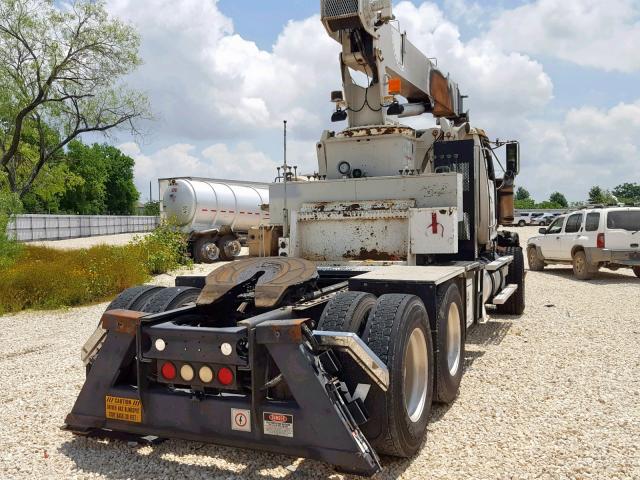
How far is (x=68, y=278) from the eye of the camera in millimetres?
11406

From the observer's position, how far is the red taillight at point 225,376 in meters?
3.41

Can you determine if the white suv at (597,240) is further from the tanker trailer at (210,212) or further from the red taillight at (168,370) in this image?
the red taillight at (168,370)

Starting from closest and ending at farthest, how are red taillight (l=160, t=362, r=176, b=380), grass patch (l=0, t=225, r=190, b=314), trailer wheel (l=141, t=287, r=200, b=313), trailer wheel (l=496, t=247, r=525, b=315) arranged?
red taillight (l=160, t=362, r=176, b=380), trailer wheel (l=141, t=287, r=200, b=313), trailer wheel (l=496, t=247, r=525, b=315), grass patch (l=0, t=225, r=190, b=314)

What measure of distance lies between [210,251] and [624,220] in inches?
540

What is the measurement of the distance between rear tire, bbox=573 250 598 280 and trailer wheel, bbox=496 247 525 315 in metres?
6.16

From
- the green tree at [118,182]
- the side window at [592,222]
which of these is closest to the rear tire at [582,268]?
the side window at [592,222]

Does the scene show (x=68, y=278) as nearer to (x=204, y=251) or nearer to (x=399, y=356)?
(x=399, y=356)

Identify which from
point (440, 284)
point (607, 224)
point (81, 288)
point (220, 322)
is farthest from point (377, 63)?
point (607, 224)

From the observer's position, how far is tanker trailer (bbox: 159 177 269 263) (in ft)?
70.1

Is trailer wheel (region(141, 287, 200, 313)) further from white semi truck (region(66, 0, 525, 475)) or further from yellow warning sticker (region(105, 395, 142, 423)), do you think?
yellow warning sticker (region(105, 395, 142, 423))

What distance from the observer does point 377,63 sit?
715 centimetres

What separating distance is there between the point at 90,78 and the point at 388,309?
1027 inches

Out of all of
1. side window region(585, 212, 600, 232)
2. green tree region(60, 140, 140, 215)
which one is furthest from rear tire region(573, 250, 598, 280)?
green tree region(60, 140, 140, 215)

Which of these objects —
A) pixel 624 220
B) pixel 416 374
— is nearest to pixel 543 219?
pixel 624 220
